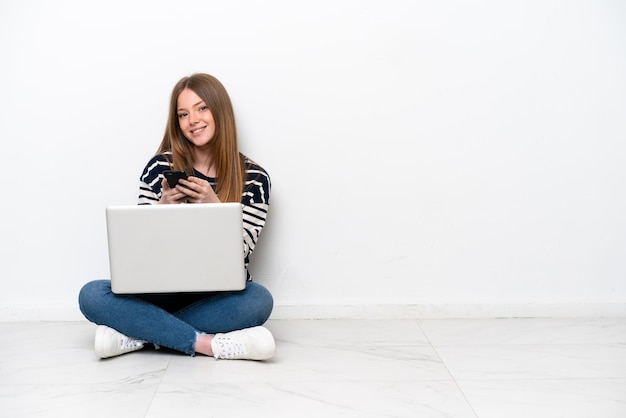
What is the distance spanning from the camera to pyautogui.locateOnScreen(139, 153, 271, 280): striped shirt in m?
2.11

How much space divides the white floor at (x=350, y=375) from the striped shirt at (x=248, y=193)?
0.30m

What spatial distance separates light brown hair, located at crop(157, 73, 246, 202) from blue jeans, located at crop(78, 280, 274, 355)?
0.29 metres

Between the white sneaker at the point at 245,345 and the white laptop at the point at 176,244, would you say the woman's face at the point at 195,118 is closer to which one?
the white laptop at the point at 176,244

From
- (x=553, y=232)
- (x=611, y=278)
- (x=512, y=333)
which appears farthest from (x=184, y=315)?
(x=611, y=278)

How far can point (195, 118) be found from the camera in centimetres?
208

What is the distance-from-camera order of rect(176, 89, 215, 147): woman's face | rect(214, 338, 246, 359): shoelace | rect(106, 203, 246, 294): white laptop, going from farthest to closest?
1. rect(176, 89, 215, 147): woman's face
2. rect(214, 338, 246, 359): shoelace
3. rect(106, 203, 246, 294): white laptop

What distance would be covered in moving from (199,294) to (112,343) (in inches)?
10.7

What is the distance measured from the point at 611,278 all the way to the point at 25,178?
1.78 meters

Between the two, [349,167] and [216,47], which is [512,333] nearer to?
[349,167]

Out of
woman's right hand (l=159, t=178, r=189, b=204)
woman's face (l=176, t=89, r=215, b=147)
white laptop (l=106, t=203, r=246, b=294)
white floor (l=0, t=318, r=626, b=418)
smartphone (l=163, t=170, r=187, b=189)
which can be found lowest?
white floor (l=0, t=318, r=626, b=418)

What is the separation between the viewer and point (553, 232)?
227 centimetres

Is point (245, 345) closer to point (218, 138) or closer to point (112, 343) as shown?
point (112, 343)

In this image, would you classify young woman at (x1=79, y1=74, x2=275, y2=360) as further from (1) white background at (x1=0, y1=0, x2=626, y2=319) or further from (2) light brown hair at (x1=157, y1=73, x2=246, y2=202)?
(1) white background at (x1=0, y1=0, x2=626, y2=319)

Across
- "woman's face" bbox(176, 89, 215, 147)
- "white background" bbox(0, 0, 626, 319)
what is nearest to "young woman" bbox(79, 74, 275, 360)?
"woman's face" bbox(176, 89, 215, 147)
